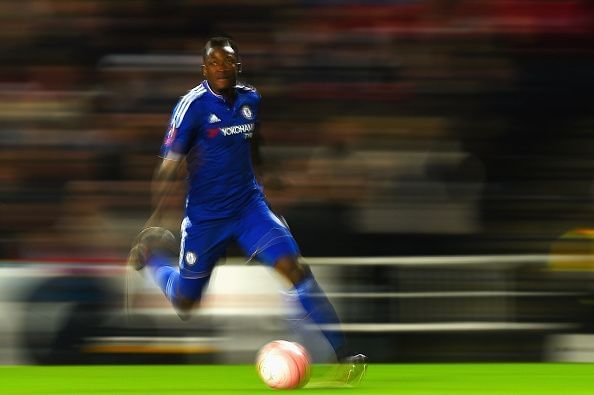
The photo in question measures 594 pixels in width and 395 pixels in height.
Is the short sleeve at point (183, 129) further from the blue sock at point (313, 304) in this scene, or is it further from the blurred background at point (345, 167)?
the blurred background at point (345, 167)

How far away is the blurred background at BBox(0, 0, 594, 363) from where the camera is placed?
941 centimetres

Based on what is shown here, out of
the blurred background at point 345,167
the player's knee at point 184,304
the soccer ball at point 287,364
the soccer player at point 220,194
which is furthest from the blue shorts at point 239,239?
the blurred background at point 345,167

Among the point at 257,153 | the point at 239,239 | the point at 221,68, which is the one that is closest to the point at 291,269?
the point at 239,239

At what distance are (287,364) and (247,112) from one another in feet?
4.01

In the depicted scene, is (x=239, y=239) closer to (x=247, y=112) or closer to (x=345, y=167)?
(x=247, y=112)

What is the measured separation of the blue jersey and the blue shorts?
0.05m

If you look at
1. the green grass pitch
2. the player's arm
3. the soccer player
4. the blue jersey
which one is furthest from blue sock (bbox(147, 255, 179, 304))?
the player's arm

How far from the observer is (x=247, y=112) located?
659 cm

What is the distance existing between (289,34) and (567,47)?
2.18 m

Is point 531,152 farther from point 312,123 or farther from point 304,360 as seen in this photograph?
point 304,360

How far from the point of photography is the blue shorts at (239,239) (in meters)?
6.50

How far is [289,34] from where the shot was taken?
1069cm

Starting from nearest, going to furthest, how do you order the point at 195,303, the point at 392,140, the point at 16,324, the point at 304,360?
1. the point at 304,360
2. the point at 195,303
3. the point at 16,324
4. the point at 392,140

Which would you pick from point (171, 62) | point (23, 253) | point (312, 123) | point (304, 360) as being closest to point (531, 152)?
point (312, 123)
